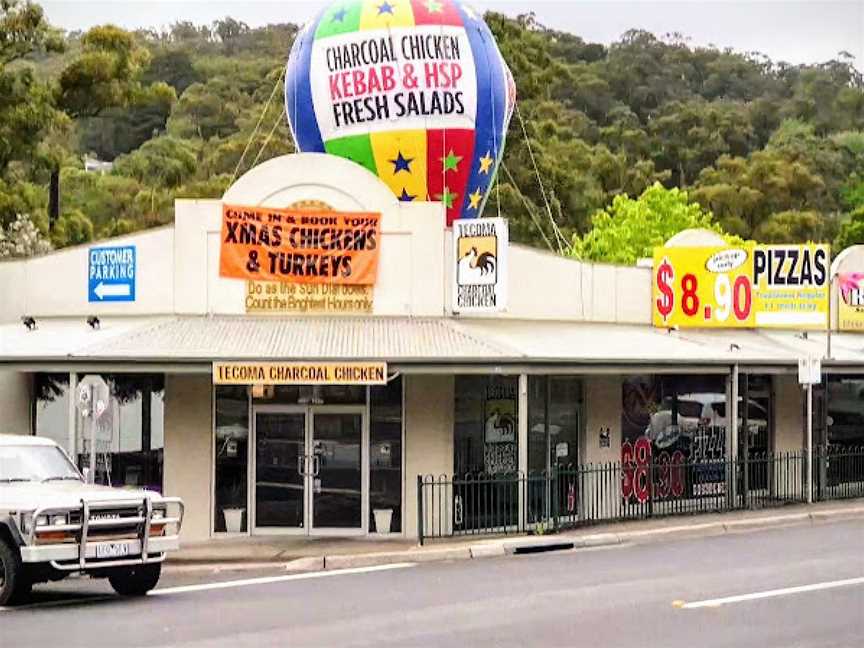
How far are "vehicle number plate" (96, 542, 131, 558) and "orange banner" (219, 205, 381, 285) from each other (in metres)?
8.72

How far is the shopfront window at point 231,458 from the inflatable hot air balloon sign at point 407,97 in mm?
6384

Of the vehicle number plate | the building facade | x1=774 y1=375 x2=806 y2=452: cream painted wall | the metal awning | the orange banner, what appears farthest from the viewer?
x1=774 y1=375 x2=806 y2=452: cream painted wall

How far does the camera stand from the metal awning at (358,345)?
22656mm

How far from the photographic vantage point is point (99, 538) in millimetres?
16203

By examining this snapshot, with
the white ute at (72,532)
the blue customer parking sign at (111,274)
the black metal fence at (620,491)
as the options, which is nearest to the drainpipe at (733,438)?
the black metal fence at (620,491)

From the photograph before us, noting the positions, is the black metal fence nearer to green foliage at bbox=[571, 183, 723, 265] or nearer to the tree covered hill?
the tree covered hill

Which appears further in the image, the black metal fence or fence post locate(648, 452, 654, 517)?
fence post locate(648, 452, 654, 517)

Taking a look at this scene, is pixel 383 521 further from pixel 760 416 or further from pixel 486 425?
pixel 760 416

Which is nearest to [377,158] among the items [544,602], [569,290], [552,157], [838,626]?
[569,290]

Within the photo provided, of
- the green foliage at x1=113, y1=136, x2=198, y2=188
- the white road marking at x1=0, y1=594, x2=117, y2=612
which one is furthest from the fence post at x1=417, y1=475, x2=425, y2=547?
the green foliage at x1=113, y1=136, x2=198, y2=188

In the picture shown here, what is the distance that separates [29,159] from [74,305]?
19320mm

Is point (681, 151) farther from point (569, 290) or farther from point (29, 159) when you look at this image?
point (569, 290)

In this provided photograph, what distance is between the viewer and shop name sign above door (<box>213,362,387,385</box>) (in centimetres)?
2239

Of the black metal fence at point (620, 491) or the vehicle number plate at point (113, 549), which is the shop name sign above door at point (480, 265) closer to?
the black metal fence at point (620, 491)
